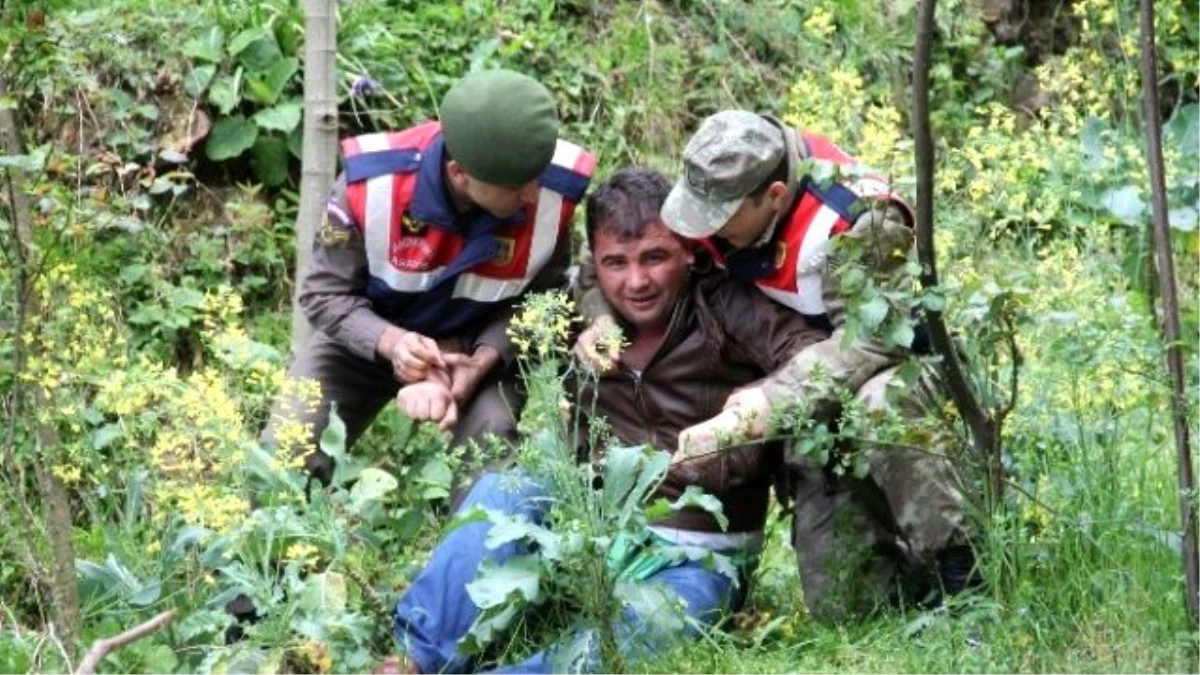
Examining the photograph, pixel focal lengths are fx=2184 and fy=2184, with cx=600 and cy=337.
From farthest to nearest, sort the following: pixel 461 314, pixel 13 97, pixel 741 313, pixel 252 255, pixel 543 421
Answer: pixel 252 255
pixel 461 314
pixel 741 313
pixel 543 421
pixel 13 97

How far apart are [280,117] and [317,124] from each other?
137 cm

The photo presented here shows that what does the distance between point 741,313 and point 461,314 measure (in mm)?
815

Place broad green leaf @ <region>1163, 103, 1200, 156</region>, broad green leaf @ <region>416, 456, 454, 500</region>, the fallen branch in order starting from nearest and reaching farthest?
1. the fallen branch
2. broad green leaf @ <region>1163, 103, 1200, 156</region>
3. broad green leaf @ <region>416, 456, 454, 500</region>

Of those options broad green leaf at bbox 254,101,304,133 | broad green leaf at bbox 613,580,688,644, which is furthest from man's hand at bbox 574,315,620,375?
broad green leaf at bbox 254,101,304,133

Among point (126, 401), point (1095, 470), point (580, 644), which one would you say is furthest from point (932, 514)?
point (126, 401)

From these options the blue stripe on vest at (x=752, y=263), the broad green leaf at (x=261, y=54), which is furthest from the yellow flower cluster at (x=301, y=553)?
the broad green leaf at (x=261, y=54)

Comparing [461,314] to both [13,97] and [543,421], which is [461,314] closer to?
[543,421]

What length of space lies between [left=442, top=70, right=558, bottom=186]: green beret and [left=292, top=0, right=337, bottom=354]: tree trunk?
2.87ft

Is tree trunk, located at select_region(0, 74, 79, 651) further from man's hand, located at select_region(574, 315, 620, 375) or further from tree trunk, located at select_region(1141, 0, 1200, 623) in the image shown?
Answer: tree trunk, located at select_region(1141, 0, 1200, 623)

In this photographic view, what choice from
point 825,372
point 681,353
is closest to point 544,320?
point 825,372

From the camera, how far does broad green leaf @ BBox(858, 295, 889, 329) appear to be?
442 centimetres

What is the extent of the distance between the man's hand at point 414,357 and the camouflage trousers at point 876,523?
37.1 inches

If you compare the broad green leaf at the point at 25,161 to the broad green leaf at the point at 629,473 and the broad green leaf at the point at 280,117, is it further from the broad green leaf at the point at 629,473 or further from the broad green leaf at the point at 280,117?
the broad green leaf at the point at 280,117

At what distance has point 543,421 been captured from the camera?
4.73 meters
